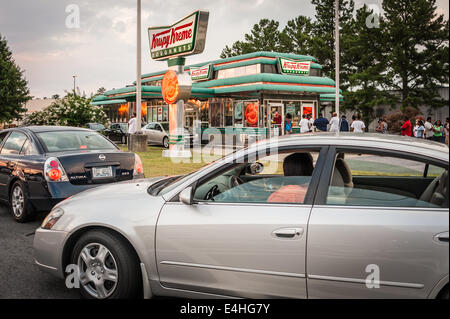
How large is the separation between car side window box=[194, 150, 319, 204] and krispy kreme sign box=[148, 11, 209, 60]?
597 inches

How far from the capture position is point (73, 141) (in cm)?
718

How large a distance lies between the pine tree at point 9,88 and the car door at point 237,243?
5016 centimetres

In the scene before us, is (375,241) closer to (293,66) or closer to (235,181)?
(235,181)

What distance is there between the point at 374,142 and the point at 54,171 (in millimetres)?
4805

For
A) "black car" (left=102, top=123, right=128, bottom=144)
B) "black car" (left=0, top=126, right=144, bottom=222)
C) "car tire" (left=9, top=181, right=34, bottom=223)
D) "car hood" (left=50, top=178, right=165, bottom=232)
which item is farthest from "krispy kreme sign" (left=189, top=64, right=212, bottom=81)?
"car hood" (left=50, top=178, right=165, bottom=232)

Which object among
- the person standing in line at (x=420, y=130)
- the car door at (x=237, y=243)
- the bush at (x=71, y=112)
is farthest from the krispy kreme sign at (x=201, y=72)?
the car door at (x=237, y=243)

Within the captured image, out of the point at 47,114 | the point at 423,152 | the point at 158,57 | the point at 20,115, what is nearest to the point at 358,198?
the point at 423,152

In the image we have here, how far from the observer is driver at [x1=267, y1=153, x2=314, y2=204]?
3.21 metres

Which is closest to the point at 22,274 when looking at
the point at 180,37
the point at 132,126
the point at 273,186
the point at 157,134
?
the point at 273,186

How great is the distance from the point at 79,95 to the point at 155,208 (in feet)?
70.8

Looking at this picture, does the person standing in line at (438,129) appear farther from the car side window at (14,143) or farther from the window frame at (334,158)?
the window frame at (334,158)

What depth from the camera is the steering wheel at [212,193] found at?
3.54 m

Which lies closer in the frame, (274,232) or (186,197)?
(274,232)

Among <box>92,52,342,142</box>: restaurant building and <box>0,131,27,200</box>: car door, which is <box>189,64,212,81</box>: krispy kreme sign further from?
<box>0,131,27,200</box>: car door
